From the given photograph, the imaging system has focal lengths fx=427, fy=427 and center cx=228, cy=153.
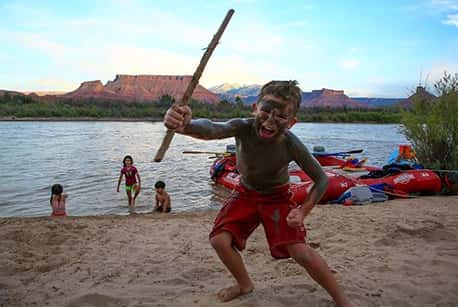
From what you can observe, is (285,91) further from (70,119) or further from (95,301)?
(70,119)

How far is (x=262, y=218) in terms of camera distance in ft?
9.98

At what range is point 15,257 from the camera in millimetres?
4348

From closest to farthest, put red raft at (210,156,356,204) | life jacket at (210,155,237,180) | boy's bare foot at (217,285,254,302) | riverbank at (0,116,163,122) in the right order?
boy's bare foot at (217,285,254,302), red raft at (210,156,356,204), life jacket at (210,155,237,180), riverbank at (0,116,163,122)

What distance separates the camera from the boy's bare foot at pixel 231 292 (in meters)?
3.15

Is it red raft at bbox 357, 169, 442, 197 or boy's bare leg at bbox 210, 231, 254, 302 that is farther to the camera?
red raft at bbox 357, 169, 442, 197

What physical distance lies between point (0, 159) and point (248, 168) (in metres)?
18.3

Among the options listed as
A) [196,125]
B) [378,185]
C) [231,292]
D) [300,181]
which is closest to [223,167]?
[300,181]

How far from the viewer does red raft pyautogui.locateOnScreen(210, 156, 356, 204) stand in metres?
8.70

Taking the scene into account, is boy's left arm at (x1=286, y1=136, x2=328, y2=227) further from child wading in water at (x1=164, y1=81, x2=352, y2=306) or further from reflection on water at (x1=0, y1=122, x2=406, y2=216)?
reflection on water at (x1=0, y1=122, x2=406, y2=216)

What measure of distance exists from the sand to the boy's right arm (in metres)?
1.26

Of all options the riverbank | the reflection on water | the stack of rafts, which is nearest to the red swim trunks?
the stack of rafts

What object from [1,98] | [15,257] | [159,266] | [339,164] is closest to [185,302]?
[159,266]

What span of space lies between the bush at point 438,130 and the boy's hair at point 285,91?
846cm

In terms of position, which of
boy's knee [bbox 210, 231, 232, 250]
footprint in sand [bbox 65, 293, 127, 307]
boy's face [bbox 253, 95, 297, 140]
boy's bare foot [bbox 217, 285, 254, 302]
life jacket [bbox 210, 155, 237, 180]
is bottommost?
life jacket [bbox 210, 155, 237, 180]
